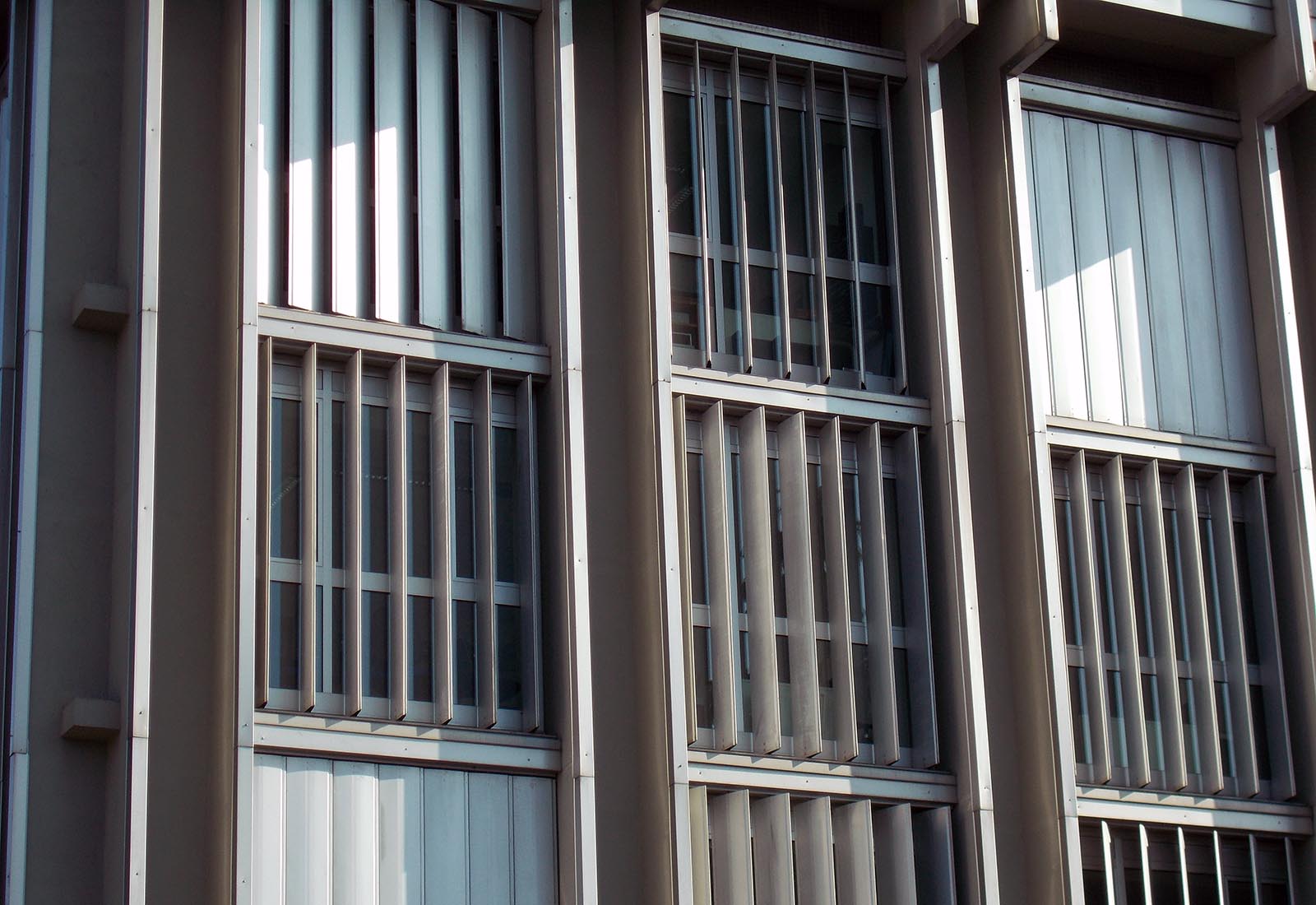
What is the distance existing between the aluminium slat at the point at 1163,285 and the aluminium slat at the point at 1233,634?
800 millimetres

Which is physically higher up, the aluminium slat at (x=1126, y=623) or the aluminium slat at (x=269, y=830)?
the aluminium slat at (x=1126, y=623)

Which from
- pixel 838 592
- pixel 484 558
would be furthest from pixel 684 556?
pixel 484 558

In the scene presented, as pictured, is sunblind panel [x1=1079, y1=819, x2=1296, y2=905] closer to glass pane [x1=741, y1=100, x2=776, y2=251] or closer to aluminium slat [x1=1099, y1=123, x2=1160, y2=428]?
aluminium slat [x1=1099, y1=123, x2=1160, y2=428]

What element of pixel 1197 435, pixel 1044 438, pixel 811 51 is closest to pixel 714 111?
pixel 811 51

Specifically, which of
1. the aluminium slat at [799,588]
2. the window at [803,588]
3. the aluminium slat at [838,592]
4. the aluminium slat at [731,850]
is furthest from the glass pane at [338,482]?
the aluminium slat at [838,592]

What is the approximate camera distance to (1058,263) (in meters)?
20.0

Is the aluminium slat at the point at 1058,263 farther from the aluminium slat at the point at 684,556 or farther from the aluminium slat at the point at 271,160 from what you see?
the aluminium slat at the point at 271,160

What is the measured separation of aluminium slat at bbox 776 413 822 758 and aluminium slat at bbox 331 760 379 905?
149 inches

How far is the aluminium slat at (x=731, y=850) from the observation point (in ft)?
55.3

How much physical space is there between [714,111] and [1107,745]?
6.75 metres

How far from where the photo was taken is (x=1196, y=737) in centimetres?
1905

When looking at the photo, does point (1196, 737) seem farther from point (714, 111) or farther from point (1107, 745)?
point (714, 111)

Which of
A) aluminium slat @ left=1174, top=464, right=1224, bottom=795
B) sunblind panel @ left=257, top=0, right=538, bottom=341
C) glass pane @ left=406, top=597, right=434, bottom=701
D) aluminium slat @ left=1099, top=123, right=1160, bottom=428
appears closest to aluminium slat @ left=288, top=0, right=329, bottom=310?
sunblind panel @ left=257, top=0, right=538, bottom=341

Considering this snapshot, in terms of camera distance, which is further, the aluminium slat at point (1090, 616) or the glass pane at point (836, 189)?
the glass pane at point (836, 189)
